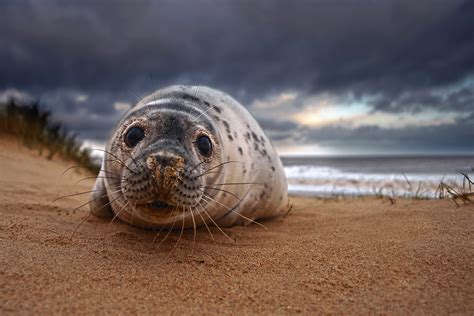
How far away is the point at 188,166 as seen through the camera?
238 cm

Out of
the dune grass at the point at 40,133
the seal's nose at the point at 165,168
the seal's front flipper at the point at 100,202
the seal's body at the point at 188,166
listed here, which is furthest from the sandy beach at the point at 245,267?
the dune grass at the point at 40,133

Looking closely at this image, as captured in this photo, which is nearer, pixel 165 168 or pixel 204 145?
pixel 165 168

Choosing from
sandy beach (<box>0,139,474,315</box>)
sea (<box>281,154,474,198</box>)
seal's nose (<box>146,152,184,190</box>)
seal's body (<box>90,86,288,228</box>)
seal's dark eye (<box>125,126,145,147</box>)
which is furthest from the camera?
sea (<box>281,154,474,198</box>)

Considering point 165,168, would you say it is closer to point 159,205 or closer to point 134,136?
point 159,205

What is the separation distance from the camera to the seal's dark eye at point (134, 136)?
2691 mm

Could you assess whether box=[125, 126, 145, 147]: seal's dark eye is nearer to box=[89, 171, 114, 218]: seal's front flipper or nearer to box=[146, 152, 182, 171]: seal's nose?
box=[146, 152, 182, 171]: seal's nose

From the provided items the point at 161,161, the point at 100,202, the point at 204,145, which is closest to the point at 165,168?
the point at 161,161

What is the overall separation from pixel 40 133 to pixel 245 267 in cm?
881

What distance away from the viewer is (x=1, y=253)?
2131mm

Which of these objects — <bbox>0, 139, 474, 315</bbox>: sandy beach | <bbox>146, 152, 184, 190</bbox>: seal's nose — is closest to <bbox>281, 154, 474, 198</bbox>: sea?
<bbox>0, 139, 474, 315</bbox>: sandy beach

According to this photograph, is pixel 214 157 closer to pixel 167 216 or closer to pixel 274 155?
pixel 167 216

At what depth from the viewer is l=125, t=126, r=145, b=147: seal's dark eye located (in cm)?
→ 269

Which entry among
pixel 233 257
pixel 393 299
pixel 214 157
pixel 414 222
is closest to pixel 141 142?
pixel 214 157

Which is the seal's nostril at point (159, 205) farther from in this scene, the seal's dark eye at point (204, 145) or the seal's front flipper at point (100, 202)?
the seal's front flipper at point (100, 202)
